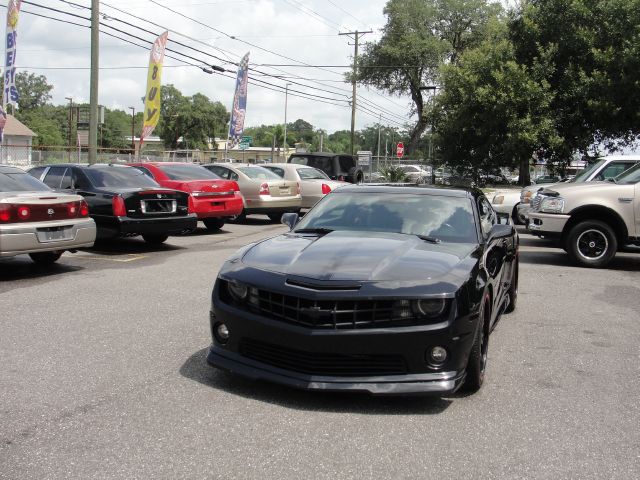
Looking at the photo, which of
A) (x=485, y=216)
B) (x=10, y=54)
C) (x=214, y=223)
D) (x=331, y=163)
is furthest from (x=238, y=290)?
(x=331, y=163)

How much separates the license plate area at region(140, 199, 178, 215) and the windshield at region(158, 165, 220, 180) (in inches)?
100

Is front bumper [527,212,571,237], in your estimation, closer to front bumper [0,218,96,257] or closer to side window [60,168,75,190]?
front bumper [0,218,96,257]

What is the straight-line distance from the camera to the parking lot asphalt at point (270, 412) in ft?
10.7

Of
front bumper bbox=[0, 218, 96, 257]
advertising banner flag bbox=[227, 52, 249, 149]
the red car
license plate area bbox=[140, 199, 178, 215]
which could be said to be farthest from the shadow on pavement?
advertising banner flag bbox=[227, 52, 249, 149]

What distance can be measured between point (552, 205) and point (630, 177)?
1.34 m

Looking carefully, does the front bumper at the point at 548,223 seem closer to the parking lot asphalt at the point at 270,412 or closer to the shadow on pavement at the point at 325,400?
the parking lot asphalt at the point at 270,412

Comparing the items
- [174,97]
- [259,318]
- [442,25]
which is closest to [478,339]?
[259,318]

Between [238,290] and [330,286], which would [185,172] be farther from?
[330,286]

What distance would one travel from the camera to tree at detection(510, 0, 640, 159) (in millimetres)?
20594

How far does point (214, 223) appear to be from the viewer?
1503 centimetres

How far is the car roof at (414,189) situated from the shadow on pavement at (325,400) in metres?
2.19

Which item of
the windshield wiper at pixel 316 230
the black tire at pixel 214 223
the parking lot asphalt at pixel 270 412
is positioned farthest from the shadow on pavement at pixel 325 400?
the black tire at pixel 214 223

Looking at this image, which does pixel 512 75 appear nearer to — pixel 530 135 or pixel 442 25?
pixel 530 135

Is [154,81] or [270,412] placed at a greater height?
[154,81]
